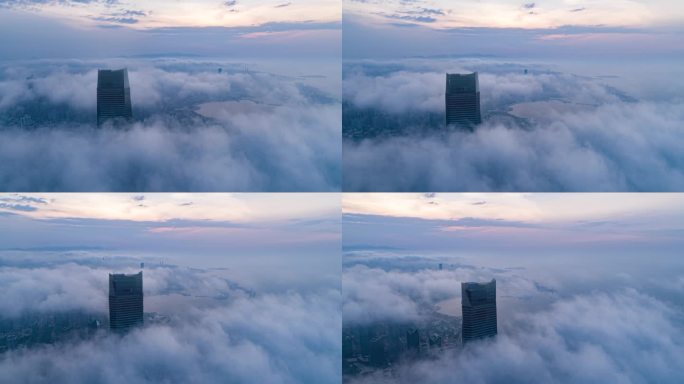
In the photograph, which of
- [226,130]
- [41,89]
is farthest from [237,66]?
[41,89]

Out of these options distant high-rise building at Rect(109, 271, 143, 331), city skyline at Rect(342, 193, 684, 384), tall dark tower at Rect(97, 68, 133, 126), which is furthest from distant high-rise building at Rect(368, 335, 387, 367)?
tall dark tower at Rect(97, 68, 133, 126)

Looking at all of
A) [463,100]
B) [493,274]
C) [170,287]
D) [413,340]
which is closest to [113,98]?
[170,287]

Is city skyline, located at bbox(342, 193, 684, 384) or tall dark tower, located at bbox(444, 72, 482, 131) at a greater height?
tall dark tower, located at bbox(444, 72, 482, 131)

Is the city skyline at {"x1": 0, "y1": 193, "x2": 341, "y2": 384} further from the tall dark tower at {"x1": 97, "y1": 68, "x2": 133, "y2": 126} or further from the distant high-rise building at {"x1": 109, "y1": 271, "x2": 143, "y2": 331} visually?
the tall dark tower at {"x1": 97, "y1": 68, "x2": 133, "y2": 126}

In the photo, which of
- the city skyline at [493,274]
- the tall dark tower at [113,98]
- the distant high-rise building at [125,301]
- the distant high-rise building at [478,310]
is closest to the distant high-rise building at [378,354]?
the city skyline at [493,274]

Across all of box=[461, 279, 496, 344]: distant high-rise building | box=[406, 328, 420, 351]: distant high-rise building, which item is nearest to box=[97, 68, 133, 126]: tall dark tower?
box=[406, 328, 420, 351]: distant high-rise building

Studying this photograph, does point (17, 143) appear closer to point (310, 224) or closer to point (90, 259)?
point (90, 259)

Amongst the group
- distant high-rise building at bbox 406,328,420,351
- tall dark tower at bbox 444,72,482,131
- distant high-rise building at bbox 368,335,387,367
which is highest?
tall dark tower at bbox 444,72,482,131
